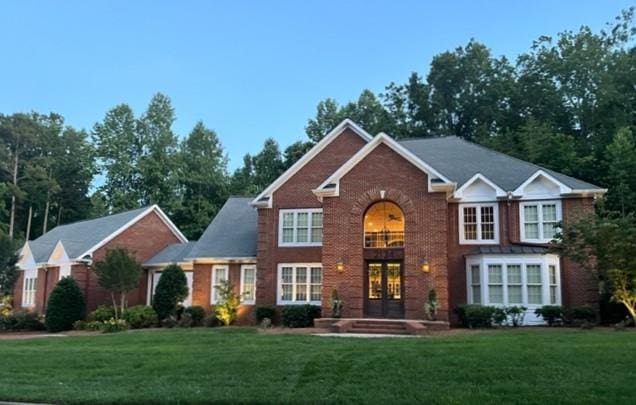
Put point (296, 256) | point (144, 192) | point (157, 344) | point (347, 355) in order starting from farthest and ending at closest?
1. point (144, 192)
2. point (296, 256)
3. point (157, 344)
4. point (347, 355)

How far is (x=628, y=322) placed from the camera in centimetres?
1823

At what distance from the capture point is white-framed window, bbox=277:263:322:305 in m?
24.8

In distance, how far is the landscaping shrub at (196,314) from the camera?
2505 cm

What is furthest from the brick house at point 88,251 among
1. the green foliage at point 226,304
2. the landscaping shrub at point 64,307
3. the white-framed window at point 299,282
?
the white-framed window at point 299,282

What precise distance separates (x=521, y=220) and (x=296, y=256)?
9616 millimetres

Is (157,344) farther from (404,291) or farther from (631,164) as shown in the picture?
(631,164)

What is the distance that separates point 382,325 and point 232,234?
11.2m

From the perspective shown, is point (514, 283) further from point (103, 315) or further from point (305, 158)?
point (103, 315)

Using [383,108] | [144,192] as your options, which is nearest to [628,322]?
[383,108]

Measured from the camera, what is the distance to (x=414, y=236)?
21703 mm

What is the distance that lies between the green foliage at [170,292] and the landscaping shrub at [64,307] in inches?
158

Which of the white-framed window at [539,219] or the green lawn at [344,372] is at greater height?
the white-framed window at [539,219]

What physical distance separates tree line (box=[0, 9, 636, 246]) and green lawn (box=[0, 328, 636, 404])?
3497 cm

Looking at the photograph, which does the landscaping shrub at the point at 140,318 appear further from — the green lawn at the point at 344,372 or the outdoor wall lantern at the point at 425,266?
the outdoor wall lantern at the point at 425,266
